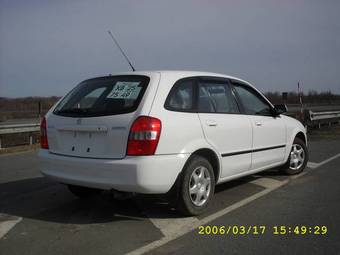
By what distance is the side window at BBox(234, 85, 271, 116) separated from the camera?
215 inches

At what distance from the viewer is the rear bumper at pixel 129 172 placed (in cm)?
384

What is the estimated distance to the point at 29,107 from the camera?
52.6 meters

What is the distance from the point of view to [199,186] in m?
4.46

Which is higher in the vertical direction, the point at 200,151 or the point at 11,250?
the point at 200,151

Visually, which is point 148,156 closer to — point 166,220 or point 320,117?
point 166,220

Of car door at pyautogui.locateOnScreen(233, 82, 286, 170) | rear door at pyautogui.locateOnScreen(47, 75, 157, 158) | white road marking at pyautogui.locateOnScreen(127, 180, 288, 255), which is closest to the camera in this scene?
white road marking at pyautogui.locateOnScreen(127, 180, 288, 255)

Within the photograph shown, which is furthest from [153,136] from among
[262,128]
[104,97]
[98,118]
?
[262,128]

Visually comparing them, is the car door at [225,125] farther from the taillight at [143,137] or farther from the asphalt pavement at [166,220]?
the taillight at [143,137]

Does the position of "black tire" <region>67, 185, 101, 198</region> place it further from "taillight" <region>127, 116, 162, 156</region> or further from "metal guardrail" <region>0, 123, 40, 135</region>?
"metal guardrail" <region>0, 123, 40, 135</region>

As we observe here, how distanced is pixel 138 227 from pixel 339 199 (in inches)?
111

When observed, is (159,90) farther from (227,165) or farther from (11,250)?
→ (11,250)

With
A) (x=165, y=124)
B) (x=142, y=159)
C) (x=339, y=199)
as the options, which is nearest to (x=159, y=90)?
(x=165, y=124)

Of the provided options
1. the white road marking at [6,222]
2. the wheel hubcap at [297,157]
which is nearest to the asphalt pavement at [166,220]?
the white road marking at [6,222]

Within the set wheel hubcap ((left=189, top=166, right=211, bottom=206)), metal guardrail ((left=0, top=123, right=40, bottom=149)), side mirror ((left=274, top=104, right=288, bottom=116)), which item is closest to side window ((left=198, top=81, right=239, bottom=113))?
wheel hubcap ((left=189, top=166, right=211, bottom=206))
